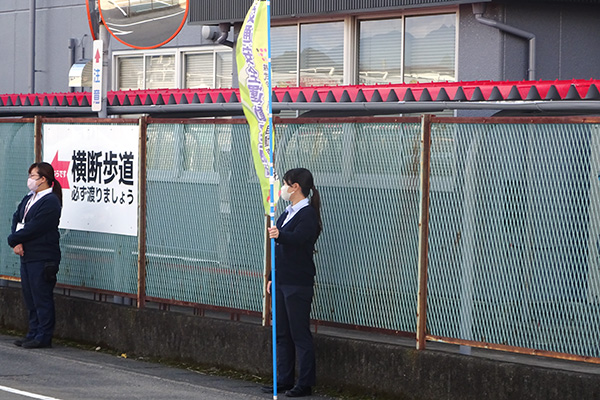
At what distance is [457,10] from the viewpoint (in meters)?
15.1

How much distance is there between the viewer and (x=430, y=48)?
1560 centimetres

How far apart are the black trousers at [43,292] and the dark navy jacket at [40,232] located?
9 cm

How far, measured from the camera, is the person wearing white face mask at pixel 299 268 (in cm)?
899

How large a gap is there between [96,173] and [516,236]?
5.05 meters

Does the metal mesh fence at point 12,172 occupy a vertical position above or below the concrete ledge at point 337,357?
above

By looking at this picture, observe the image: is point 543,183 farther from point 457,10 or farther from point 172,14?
point 457,10

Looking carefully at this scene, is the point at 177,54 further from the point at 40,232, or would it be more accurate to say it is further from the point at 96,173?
the point at 40,232

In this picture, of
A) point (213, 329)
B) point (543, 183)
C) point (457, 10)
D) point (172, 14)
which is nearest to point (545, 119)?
point (543, 183)

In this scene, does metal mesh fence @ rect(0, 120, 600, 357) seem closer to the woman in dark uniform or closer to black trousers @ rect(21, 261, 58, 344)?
the woman in dark uniform

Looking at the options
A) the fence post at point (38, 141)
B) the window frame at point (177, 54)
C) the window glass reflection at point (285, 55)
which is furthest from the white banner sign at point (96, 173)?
the window frame at point (177, 54)

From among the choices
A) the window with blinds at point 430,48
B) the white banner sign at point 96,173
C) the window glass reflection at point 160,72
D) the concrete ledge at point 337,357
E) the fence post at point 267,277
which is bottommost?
the concrete ledge at point 337,357

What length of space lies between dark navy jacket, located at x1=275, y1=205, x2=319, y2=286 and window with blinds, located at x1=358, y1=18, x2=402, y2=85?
7.35 metres

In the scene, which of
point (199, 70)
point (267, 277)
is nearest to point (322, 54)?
point (199, 70)

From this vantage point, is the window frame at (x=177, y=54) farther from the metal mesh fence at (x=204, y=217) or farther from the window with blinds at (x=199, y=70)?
the metal mesh fence at (x=204, y=217)
